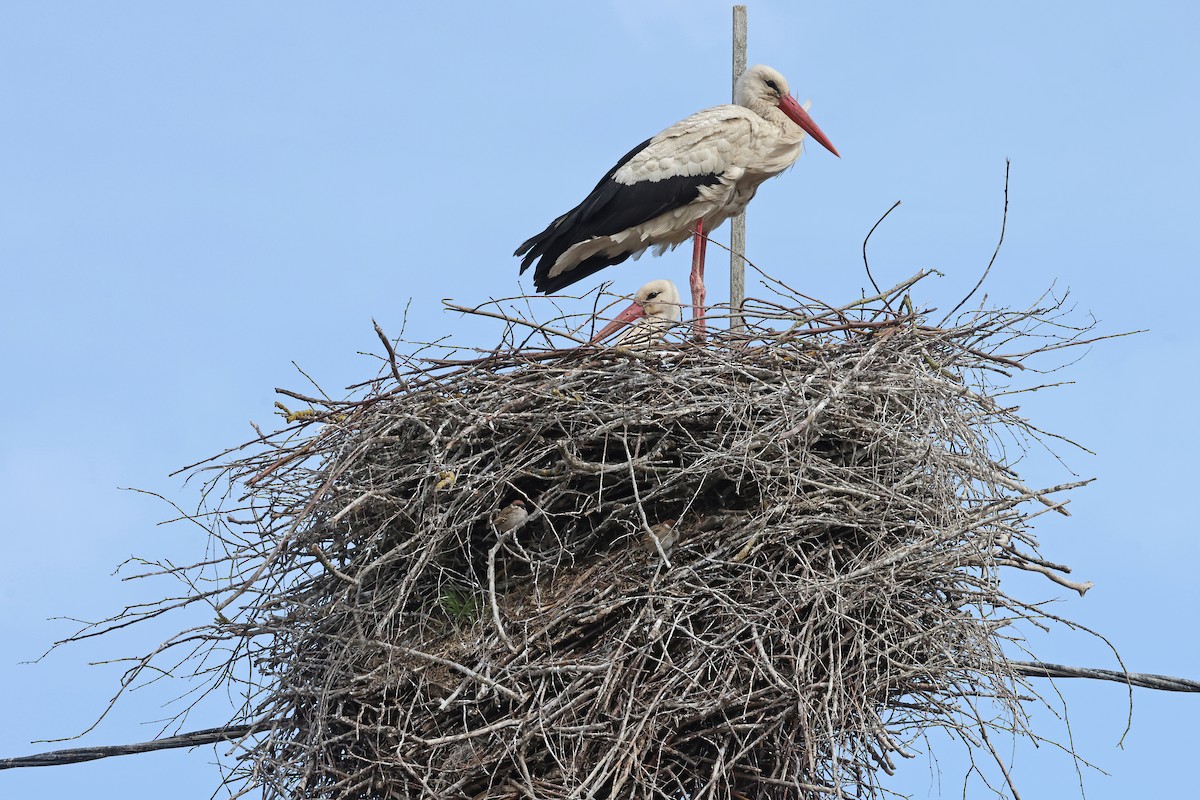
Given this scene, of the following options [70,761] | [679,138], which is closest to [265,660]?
[70,761]

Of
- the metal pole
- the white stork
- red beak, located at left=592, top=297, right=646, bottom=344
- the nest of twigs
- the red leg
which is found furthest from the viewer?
the red leg

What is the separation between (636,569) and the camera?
182 inches

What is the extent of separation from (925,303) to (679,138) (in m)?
1.99

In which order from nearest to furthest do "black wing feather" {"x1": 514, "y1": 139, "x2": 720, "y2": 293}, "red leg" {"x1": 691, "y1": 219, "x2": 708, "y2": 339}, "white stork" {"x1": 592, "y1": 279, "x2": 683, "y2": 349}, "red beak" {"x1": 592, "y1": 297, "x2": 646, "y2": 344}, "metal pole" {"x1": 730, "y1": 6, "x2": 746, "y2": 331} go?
1. "white stork" {"x1": 592, "y1": 279, "x2": 683, "y2": 349}
2. "red beak" {"x1": 592, "y1": 297, "x2": 646, "y2": 344}
3. "metal pole" {"x1": 730, "y1": 6, "x2": 746, "y2": 331}
4. "black wing feather" {"x1": 514, "y1": 139, "x2": 720, "y2": 293}
5. "red leg" {"x1": 691, "y1": 219, "x2": 708, "y2": 339}

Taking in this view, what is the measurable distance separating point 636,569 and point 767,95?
3010 mm

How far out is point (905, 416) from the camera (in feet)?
15.3

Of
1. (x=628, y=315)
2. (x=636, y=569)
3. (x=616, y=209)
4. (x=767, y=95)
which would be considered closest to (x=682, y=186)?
(x=616, y=209)

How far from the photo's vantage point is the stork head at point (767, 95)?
22.5 feet

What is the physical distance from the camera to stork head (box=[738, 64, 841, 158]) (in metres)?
6.86

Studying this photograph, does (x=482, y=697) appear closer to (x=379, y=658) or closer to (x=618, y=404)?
(x=379, y=658)

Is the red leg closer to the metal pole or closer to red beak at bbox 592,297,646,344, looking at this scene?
the metal pole

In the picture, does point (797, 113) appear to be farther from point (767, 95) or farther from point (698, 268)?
point (698, 268)

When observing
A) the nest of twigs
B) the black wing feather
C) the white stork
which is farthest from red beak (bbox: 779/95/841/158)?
the nest of twigs

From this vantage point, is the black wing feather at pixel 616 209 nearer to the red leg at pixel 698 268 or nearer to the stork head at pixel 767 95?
the red leg at pixel 698 268
